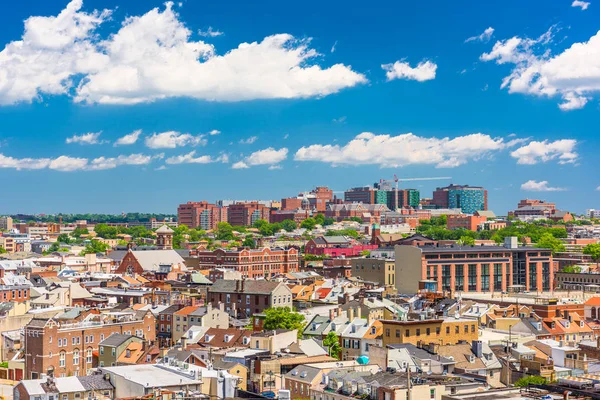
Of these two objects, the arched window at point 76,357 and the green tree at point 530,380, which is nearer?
the green tree at point 530,380

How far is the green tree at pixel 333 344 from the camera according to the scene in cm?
8131

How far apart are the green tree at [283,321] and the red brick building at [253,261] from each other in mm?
84804

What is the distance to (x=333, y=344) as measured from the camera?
8231cm

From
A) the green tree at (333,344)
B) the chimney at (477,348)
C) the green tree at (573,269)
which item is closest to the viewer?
the chimney at (477,348)

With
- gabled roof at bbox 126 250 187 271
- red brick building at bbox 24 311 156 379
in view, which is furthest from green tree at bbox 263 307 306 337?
gabled roof at bbox 126 250 187 271

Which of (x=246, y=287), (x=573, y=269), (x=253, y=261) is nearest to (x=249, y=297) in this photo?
(x=246, y=287)

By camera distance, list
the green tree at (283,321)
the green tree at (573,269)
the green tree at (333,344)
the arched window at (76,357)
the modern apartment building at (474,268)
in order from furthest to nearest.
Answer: the green tree at (573,269) → the modern apartment building at (474,268) → the green tree at (283,321) → the arched window at (76,357) → the green tree at (333,344)

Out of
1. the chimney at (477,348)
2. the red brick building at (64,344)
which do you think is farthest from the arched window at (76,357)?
the chimney at (477,348)

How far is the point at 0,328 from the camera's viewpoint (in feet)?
313

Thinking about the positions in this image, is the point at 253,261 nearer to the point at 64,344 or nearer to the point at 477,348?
the point at 64,344

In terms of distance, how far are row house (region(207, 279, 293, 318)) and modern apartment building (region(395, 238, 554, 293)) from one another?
1380 inches

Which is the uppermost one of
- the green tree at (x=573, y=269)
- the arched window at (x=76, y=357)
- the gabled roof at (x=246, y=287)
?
the gabled roof at (x=246, y=287)

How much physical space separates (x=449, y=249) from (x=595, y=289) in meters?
24.5

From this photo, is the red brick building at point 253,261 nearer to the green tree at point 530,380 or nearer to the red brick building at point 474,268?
the red brick building at point 474,268
